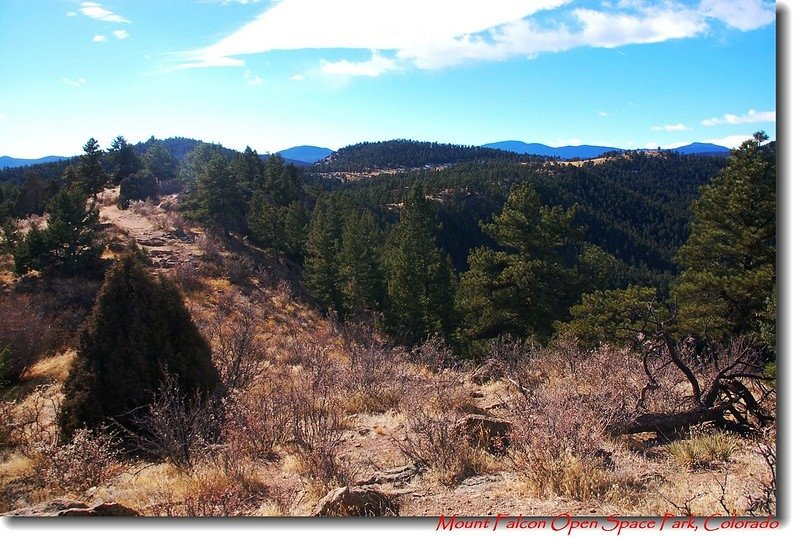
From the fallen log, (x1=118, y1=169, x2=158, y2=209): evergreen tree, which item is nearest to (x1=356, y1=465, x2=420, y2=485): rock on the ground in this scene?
the fallen log

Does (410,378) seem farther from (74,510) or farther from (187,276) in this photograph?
(187,276)

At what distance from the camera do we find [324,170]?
135 metres

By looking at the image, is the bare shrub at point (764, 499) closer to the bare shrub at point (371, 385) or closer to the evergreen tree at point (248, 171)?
the bare shrub at point (371, 385)

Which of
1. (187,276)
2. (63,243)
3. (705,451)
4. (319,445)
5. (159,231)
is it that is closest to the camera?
(705,451)

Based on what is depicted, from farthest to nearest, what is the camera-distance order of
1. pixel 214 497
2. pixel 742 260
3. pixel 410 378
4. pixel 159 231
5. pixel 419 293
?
pixel 159 231 → pixel 419 293 → pixel 742 260 → pixel 410 378 → pixel 214 497

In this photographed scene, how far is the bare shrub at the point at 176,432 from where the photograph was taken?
4832mm

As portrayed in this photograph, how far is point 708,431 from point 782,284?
1558 mm

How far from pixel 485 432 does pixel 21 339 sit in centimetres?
1315

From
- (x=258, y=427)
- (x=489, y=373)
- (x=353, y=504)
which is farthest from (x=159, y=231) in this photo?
(x=353, y=504)

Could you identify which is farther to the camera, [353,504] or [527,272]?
[527,272]

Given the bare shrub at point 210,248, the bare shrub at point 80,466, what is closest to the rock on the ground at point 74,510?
the bare shrub at point 80,466

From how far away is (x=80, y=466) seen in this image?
461 cm

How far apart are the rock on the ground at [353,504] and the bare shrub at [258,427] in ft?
4.40

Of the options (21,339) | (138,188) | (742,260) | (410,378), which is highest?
(138,188)
